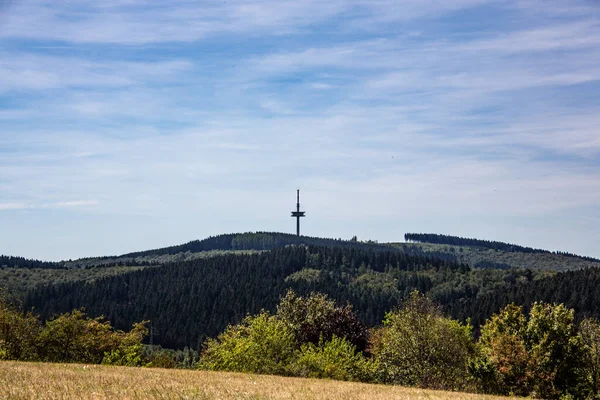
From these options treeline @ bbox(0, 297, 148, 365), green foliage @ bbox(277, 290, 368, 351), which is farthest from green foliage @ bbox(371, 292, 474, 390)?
treeline @ bbox(0, 297, 148, 365)

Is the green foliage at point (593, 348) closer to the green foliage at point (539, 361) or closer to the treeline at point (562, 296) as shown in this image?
the green foliage at point (539, 361)

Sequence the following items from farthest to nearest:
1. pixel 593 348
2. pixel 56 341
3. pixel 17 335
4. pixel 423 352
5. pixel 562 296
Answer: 1. pixel 562 296
2. pixel 56 341
3. pixel 423 352
4. pixel 593 348
5. pixel 17 335

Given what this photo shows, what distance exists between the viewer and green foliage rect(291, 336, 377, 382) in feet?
159

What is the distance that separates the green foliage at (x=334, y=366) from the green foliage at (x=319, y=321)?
2199 cm

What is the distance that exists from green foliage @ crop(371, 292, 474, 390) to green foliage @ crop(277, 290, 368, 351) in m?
19.5

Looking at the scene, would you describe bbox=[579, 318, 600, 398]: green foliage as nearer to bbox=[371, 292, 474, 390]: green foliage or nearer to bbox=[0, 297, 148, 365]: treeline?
bbox=[371, 292, 474, 390]: green foliage

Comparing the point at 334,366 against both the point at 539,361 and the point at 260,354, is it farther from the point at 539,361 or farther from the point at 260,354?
the point at 539,361

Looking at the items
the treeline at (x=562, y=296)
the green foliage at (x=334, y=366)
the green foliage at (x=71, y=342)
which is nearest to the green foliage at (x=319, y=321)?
the green foliage at (x=334, y=366)

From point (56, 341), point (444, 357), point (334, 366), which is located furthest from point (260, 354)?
point (56, 341)

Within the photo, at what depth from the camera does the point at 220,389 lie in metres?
22.4

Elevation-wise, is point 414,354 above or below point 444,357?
above

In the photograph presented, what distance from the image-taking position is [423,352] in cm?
5650

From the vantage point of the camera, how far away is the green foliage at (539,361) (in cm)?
5697

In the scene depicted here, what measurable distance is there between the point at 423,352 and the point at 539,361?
12.1 metres
